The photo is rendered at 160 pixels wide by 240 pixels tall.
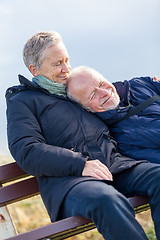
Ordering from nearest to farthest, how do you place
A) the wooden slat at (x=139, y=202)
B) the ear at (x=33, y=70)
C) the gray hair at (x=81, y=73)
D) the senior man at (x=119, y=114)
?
the wooden slat at (x=139, y=202), the senior man at (x=119, y=114), the gray hair at (x=81, y=73), the ear at (x=33, y=70)

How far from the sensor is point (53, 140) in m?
2.76

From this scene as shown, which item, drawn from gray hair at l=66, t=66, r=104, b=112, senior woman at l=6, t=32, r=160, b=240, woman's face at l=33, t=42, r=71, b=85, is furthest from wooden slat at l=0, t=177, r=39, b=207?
woman's face at l=33, t=42, r=71, b=85

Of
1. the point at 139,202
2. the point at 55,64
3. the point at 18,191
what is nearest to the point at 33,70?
the point at 55,64

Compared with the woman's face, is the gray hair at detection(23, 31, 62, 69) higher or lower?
higher

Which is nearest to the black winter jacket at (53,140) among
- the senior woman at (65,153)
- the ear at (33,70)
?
the senior woman at (65,153)

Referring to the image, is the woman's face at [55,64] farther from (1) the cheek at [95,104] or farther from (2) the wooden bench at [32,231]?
(2) the wooden bench at [32,231]

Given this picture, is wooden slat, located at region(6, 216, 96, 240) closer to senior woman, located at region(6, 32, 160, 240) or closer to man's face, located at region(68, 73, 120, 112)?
senior woman, located at region(6, 32, 160, 240)

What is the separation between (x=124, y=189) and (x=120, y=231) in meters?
0.69

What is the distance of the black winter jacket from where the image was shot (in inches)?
96.9

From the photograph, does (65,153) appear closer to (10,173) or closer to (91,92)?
(91,92)

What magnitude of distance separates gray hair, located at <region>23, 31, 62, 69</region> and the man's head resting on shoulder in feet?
1.06

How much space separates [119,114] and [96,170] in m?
0.72

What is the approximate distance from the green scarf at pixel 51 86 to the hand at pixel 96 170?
29.8 inches

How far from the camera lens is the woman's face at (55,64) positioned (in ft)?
10.1
